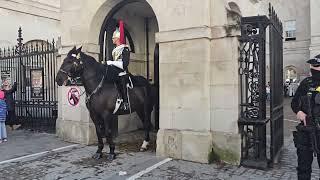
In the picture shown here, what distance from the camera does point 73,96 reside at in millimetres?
9852

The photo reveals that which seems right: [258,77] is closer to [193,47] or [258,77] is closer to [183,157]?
[193,47]

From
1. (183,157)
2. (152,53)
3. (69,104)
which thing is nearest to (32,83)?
(69,104)

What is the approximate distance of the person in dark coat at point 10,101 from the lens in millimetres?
12445

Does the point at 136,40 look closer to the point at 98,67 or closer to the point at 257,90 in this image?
the point at 98,67

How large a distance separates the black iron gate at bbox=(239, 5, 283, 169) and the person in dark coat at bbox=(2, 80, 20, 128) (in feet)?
27.3

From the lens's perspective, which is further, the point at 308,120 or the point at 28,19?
the point at 28,19

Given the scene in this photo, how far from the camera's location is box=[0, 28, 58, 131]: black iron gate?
40.3 feet

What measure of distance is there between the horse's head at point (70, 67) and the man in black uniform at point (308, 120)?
4.66 metres

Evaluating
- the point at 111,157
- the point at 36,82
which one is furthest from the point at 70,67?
the point at 36,82

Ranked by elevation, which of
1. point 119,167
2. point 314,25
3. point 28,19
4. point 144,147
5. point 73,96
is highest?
point 314,25

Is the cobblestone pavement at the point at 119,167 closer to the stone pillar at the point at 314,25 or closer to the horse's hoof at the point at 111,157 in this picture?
the horse's hoof at the point at 111,157

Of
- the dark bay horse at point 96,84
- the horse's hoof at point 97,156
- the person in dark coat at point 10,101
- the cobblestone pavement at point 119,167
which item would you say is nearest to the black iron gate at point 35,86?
the person in dark coat at point 10,101

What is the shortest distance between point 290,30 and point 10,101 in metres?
30.3

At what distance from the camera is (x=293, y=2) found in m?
35.9
